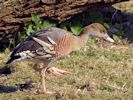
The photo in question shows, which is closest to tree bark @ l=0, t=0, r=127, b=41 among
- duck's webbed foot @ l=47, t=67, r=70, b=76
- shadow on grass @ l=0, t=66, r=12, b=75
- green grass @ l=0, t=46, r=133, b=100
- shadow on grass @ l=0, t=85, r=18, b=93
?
green grass @ l=0, t=46, r=133, b=100

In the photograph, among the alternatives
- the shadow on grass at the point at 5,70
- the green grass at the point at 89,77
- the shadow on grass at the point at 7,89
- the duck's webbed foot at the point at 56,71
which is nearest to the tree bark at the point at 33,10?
the green grass at the point at 89,77

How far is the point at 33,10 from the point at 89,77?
1.94m

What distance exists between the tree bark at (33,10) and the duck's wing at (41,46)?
1.77m

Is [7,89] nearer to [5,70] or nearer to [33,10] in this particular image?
[5,70]

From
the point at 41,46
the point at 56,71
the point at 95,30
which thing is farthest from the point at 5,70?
the point at 95,30

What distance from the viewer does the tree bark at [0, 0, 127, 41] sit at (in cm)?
951

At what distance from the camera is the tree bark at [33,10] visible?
31.2 feet

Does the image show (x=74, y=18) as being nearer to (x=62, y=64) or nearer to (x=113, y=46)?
(x=113, y=46)

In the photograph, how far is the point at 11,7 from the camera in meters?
9.53

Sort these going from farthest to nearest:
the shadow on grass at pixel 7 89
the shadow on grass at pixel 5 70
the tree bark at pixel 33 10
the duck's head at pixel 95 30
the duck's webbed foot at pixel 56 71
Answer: the tree bark at pixel 33 10, the shadow on grass at pixel 5 70, the duck's webbed foot at pixel 56 71, the duck's head at pixel 95 30, the shadow on grass at pixel 7 89

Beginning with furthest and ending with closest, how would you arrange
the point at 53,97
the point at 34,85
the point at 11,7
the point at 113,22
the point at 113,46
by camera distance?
the point at 113,22 < the point at 113,46 < the point at 11,7 < the point at 34,85 < the point at 53,97

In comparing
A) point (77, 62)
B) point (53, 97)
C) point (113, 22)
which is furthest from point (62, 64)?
point (113, 22)

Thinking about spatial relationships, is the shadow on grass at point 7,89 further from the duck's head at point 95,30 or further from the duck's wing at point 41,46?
the duck's head at point 95,30

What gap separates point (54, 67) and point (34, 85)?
0.78m
